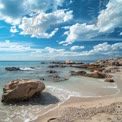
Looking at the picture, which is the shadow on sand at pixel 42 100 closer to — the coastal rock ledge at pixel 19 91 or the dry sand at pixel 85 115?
the coastal rock ledge at pixel 19 91

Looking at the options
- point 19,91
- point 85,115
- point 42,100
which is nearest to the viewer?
point 85,115

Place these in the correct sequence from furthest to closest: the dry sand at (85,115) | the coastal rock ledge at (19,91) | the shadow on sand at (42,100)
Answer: the coastal rock ledge at (19,91) < the shadow on sand at (42,100) < the dry sand at (85,115)

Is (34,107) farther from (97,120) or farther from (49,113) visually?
(97,120)

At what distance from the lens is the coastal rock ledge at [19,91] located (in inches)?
629

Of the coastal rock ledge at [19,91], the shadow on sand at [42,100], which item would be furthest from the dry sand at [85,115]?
the coastal rock ledge at [19,91]

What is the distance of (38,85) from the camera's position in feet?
58.5

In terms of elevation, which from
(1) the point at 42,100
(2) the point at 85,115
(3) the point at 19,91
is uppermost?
(3) the point at 19,91

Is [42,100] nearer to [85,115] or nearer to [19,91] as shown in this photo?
[19,91]

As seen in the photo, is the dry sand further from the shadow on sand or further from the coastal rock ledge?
the coastal rock ledge

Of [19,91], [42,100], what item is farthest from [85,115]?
[19,91]

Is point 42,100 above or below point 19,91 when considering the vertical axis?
below

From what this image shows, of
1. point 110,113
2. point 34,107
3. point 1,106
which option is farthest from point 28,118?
point 110,113

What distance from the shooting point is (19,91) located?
16.2 m

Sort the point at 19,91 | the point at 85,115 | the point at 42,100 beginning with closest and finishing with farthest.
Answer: the point at 85,115
the point at 19,91
the point at 42,100
